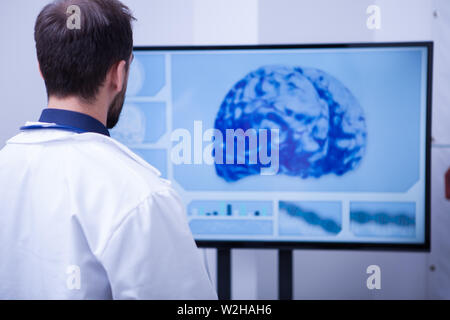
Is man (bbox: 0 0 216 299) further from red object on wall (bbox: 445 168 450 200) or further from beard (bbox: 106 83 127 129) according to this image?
red object on wall (bbox: 445 168 450 200)

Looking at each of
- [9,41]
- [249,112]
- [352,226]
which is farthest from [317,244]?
[9,41]

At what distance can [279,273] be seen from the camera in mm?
1272

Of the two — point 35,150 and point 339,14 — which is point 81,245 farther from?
point 339,14

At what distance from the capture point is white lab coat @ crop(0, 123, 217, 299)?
56 cm

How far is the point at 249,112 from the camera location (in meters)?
1.20

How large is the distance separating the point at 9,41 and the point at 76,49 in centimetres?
101

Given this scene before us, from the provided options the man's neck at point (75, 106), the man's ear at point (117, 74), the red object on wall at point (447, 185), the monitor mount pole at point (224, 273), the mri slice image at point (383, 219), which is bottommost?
the monitor mount pole at point (224, 273)

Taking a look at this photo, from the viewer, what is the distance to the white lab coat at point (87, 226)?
56 cm

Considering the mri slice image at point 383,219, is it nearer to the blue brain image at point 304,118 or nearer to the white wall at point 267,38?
the blue brain image at point 304,118

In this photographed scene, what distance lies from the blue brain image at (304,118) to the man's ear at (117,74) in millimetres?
527

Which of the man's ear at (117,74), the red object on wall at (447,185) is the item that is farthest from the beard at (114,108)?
the red object on wall at (447,185)

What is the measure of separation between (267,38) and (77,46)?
33.9 inches

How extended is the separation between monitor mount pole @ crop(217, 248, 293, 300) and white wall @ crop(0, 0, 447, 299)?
186mm

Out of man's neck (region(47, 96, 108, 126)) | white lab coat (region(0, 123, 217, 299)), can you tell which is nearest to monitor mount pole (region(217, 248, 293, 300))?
white lab coat (region(0, 123, 217, 299))
